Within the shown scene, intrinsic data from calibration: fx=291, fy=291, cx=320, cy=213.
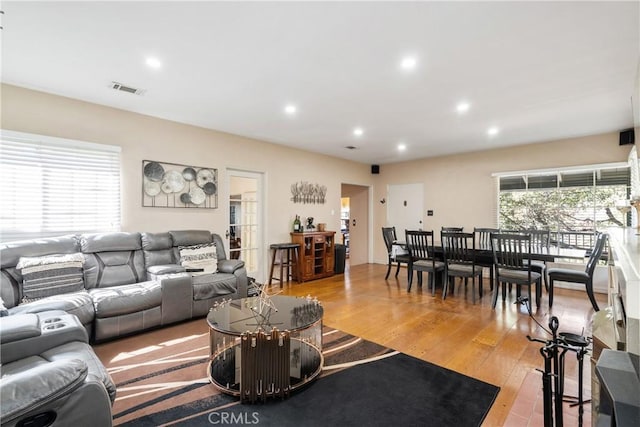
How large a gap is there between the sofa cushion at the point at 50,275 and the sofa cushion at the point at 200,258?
1.07 m

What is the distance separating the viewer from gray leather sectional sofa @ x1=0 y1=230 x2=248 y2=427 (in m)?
1.07

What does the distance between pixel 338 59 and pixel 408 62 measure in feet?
2.05

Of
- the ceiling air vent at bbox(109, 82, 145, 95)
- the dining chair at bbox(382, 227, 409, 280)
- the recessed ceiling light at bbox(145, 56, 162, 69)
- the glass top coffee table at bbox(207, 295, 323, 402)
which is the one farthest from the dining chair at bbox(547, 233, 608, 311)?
the ceiling air vent at bbox(109, 82, 145, 95)

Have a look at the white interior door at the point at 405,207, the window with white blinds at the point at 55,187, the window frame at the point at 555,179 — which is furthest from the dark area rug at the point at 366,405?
the white interior door at the point at 405,207

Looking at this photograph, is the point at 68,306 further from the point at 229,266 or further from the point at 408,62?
the point at 408,62

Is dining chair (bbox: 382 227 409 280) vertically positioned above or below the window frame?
below

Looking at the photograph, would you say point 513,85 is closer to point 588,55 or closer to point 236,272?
point 588,55

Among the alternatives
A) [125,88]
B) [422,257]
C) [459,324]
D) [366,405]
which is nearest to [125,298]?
[125,88]

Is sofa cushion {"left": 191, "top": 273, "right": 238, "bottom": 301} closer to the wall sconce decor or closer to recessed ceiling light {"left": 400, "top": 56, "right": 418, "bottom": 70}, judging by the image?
the wall sconce decor

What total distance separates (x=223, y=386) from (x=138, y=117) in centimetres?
360

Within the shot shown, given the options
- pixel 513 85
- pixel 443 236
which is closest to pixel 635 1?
pixel 513 85

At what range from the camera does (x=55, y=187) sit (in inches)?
132

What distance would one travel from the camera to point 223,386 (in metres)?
2.08

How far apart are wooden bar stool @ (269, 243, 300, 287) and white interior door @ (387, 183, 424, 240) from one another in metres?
3.04
